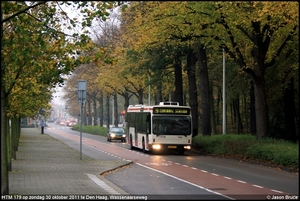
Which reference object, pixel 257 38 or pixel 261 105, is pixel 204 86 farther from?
pixel 257 38

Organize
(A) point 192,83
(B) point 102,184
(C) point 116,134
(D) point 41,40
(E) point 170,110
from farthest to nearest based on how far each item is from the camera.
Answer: (C) point 116,134, (A) point 192,83, (E) point 170,110, (B) point 102,184, (D) point 41,40

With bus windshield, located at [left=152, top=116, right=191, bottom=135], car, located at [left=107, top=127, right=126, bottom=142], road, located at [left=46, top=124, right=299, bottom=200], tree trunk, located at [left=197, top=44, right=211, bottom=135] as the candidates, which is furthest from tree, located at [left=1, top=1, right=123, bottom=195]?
car, located at [left=107, top=127, right=126, bottom=142]

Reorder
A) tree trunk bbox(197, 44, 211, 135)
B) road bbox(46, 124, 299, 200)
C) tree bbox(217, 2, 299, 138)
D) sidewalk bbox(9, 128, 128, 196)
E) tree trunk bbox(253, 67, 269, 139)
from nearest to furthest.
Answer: sidewalk bbox(9, 128, 128, 196)
road bbox(46, 124, 299, 200)
tree bbox(217, 2, 299, 138)
tree trunk bbox(253, 67, 269, 139)
tree trunk bbox(197, 44, 211, 135)

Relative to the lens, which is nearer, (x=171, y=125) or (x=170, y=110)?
(x=171, y=125)

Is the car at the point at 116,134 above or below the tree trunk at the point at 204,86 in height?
below

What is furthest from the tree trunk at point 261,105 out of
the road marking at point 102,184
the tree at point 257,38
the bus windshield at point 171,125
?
the road marking at point 102,184

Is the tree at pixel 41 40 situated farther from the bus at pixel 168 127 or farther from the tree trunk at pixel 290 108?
the tree trunk at pixel 290 108

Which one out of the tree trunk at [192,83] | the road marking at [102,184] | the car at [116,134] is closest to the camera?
the road marking at [102,184]

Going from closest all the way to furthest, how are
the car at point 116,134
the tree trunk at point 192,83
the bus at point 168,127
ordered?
→ the bus at point 168,127
the tree trunk at point 192,83
the car at point 116,134

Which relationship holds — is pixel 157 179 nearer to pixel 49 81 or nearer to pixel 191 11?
pixel 49 81

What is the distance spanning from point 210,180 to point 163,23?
12635 mm

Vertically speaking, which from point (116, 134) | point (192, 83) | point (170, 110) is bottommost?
point (116, 134)

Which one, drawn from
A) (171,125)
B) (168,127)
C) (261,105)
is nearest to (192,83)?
(171,125)

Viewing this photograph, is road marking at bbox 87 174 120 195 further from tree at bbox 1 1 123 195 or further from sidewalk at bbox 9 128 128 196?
tree at bbox 1 1 123 195
